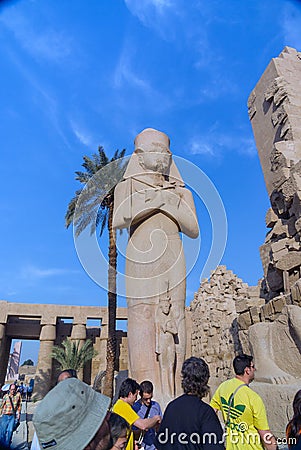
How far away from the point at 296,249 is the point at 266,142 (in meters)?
2.79

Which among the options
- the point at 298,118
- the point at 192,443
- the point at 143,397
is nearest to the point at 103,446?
the point at 192,443

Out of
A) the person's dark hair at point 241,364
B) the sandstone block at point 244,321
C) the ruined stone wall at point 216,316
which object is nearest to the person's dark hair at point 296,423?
the person's dark hair at point 241,364

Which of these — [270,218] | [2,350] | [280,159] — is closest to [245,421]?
[270,218]

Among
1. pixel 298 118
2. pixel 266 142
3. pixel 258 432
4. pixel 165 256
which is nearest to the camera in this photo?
pixel 258 432

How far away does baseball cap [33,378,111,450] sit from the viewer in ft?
4.27

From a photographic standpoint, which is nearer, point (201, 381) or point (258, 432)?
point (201, 381)

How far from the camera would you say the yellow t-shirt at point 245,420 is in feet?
7.42

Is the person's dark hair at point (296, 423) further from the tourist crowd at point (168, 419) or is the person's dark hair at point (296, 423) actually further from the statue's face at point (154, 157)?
the statue's face at point (154, 157)

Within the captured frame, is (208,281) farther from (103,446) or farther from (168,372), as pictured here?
(103,446)

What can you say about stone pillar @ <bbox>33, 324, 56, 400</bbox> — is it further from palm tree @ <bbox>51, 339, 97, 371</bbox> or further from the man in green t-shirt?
the man in green t-shirt

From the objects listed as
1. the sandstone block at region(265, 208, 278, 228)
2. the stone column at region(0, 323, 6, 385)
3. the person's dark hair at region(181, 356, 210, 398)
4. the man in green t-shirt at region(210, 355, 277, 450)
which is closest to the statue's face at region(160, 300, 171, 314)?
the man in green t-shirt at region(210, 355, 277, 450)

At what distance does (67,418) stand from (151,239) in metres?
3.21

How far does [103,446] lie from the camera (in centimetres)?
140

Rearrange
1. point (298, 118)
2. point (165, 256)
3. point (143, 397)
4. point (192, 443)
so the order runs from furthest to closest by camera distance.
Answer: point (298, 118) → point (165, 256) → point (143, 397) → point (192, 443)
